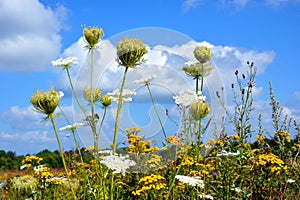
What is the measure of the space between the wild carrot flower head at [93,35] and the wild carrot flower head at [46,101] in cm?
38

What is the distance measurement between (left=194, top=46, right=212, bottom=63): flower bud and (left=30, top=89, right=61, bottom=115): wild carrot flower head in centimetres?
147

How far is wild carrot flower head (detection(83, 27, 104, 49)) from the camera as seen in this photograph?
2818 mm

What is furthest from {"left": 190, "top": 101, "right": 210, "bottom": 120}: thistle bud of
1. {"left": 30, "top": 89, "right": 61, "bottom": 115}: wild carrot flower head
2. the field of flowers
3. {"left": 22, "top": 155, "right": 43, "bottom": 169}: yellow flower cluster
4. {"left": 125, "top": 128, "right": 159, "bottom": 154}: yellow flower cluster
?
{"left": 22, "top": 155, "right": 43, "bottom": 169}: yellow flower cluster

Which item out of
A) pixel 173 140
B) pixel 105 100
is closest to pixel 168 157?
pixel 173 140

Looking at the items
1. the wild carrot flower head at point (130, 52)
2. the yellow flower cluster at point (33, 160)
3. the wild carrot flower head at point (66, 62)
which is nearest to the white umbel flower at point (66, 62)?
the wild carrot flower head at point (66, 62)

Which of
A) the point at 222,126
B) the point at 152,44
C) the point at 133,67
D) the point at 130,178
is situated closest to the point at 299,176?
the point at 222,126

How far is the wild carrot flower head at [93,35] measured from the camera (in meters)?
2.82

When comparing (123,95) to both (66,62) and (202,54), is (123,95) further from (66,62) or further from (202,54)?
(202,54)

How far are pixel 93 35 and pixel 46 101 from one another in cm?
49

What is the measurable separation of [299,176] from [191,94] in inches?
78.8

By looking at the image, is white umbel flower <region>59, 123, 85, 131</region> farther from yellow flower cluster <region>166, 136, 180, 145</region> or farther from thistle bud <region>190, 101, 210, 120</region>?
yellow flower cluster <region>166, 136, 180, 145</region>

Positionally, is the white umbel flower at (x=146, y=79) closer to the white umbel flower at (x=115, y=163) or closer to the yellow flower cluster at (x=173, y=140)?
the yellow flower cluster at (x=173, y=140)

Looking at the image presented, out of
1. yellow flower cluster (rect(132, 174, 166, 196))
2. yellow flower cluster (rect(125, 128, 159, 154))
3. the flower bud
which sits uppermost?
the flower bud

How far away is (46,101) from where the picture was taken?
110 inches
